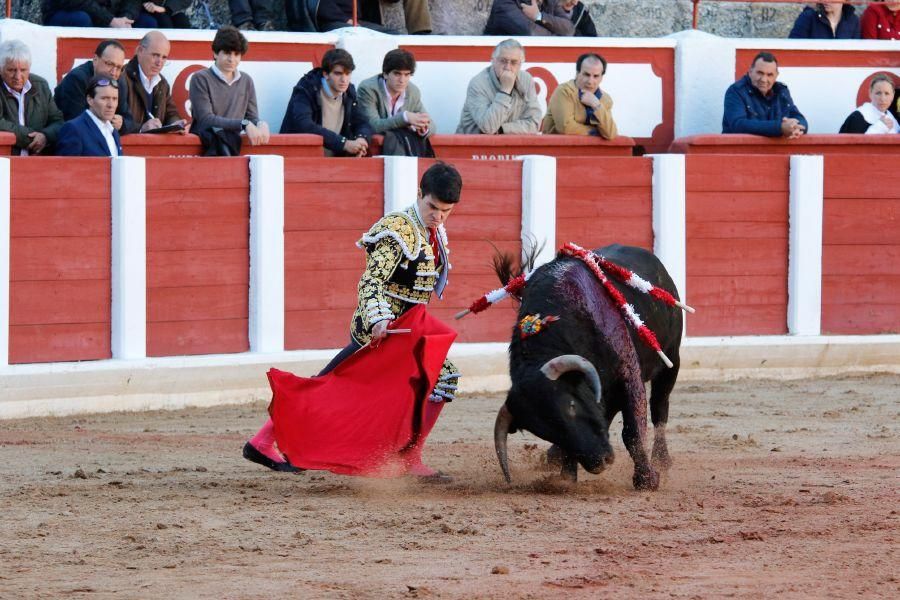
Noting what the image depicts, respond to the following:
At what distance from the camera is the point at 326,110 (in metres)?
7.63

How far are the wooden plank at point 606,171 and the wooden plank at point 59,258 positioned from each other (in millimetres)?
2464

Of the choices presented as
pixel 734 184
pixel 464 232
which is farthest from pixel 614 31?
pixel 464 232

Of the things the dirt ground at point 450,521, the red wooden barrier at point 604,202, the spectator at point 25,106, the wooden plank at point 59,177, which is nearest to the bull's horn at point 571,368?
the dirt ground at point 450,521

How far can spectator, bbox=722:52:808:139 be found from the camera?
852cm

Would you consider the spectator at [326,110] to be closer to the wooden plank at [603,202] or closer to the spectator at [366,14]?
the spectator at [366,14]

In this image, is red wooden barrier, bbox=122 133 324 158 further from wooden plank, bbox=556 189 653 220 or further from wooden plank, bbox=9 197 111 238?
wooden plank, bbox=556 189 653 220

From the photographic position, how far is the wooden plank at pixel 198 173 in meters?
7.04

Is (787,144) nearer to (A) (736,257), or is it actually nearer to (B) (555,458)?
(A) (736,257)

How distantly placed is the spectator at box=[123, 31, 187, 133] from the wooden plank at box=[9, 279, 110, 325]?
0.86 meters

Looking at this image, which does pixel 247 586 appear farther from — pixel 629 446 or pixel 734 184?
pixel 734 184

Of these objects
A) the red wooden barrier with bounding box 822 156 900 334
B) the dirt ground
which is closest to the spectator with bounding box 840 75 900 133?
the red wooden barrier with bounding box 822 156 900 334

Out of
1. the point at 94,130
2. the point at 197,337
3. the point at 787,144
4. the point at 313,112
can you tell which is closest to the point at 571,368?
the point at 197,337

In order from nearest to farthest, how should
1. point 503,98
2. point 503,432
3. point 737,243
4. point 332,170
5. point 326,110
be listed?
1. point 503,432
2. point 332,170
3. point 326,110
4. point 503,98
5. point 737,243

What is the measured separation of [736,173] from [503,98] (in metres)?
1.38
